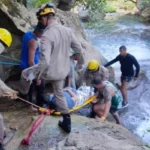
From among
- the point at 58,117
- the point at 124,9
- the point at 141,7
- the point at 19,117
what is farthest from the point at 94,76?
the point at 124,9

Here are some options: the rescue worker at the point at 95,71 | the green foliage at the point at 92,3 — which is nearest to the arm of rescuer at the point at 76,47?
the rescue worker at the point at 95,71

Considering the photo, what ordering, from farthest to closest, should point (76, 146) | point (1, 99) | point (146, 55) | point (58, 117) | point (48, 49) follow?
point (146, 55), point (1, 99), point (58, 117), point (76, 146), point (48, 49)

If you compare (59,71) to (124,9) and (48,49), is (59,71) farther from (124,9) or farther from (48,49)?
(124,9)

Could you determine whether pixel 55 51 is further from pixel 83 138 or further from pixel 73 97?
pixel 73 97

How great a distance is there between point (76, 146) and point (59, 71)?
1.18 m

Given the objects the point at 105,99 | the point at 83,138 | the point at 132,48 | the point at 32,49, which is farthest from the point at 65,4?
the point at 83,138

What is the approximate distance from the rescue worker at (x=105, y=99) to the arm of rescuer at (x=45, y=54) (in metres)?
2.20

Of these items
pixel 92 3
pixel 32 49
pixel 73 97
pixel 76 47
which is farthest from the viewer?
pixel 92 3

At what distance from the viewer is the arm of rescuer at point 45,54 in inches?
187

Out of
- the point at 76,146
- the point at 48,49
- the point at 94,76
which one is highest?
the point at 48,49

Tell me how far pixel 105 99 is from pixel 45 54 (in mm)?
2479

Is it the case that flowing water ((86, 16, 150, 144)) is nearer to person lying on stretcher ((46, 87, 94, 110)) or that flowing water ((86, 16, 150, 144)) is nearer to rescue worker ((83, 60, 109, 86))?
person lying on stretcher ((46, 87, 94, 110))

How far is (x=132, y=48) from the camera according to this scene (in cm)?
1585

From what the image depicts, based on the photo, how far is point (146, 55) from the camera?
47.6 ft
